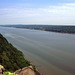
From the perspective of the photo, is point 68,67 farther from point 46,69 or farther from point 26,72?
point 26,72

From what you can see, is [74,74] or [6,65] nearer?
[6,65]

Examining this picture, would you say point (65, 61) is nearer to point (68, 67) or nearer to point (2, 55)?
point (68, 67)

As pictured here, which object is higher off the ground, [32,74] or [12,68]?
[32,74]

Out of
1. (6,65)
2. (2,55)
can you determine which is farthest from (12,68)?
(2,55)

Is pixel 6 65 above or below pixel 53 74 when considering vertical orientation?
above

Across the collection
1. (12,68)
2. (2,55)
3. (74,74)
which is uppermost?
(2,55)

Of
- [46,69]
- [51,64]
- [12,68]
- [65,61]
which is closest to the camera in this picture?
[12,68]

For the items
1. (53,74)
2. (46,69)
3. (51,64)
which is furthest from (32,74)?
(51,64)

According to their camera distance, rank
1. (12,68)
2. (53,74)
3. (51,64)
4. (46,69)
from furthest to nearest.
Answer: (51,64) < (46,69) < (53,74) < (12,68)

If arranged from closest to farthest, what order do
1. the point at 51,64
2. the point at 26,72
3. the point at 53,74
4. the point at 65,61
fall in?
the point at 26,72 < the point at 53,74 < the point at 51,64 < the point at 65,61
